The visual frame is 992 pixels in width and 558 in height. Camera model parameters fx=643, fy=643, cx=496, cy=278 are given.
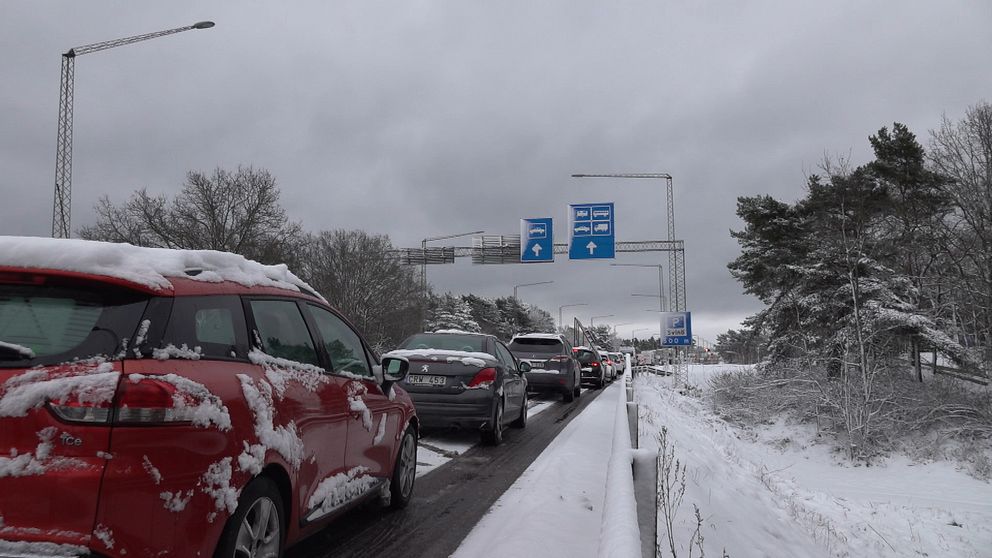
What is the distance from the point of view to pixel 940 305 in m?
21.2

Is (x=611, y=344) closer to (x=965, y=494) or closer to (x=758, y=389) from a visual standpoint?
(x=758, y=389)

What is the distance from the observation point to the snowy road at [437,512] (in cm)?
443

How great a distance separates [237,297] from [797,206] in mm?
27818

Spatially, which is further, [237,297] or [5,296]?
[237,297]

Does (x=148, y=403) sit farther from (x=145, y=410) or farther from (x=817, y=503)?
(x=817, y=503)

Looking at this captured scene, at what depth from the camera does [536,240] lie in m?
26.1

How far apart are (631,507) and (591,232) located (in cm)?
2367

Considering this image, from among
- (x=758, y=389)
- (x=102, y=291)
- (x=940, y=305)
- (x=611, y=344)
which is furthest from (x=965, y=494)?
(x=611, y=344)

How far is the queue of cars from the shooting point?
2.25 m

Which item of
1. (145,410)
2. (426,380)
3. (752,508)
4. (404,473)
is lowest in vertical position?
(752,508)

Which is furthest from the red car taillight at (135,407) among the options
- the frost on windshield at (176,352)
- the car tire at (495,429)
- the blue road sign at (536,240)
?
the blue road sign at (536,240)

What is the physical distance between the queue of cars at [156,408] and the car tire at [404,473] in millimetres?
1337

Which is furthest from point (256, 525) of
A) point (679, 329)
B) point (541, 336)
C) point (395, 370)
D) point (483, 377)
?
point (679, 329)

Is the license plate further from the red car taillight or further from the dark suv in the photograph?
the dark suv
